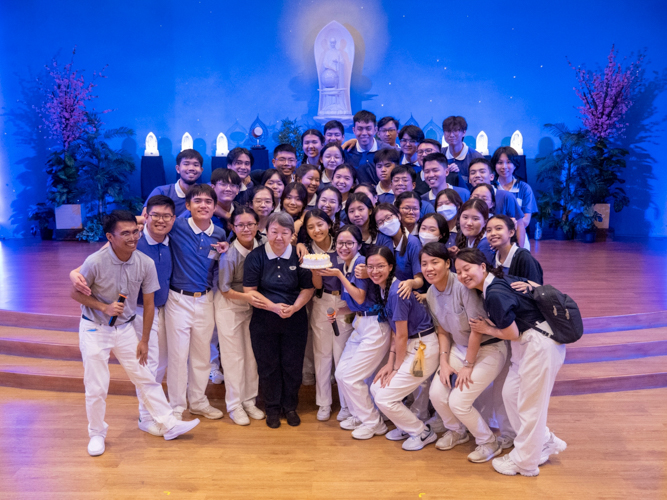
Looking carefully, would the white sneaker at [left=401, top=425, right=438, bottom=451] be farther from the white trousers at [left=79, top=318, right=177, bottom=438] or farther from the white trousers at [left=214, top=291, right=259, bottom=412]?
the white trousers at [left=79, top=318, right=177, bottom=438]

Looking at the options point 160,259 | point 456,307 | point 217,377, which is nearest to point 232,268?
point 160,259

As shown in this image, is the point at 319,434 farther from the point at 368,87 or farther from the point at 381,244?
the point at 368,87

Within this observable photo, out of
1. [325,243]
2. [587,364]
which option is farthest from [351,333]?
[587,364]

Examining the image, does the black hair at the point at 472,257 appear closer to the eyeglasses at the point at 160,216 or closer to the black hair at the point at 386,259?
the black hair at the point at 386,259

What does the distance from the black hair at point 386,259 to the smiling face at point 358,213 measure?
314mm

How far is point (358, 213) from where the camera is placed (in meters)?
3.46

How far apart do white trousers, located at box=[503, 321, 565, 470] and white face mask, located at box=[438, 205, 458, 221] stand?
101 centimetres

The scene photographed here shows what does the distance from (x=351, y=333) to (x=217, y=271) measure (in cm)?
99

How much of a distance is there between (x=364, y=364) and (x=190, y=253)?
1.32m

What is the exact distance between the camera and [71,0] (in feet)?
28.9

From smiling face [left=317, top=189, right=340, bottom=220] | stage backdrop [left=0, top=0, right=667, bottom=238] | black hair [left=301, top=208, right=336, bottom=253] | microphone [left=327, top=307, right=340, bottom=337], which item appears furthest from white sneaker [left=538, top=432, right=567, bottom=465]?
stage backdrop [left=0, top=0, right=667, bottom=238]

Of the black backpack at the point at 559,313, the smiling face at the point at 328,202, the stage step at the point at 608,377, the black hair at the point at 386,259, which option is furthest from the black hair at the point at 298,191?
the stage step at the point at 608,377

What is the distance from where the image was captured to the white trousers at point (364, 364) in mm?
3361

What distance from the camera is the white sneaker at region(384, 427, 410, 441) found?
3.34 meters
